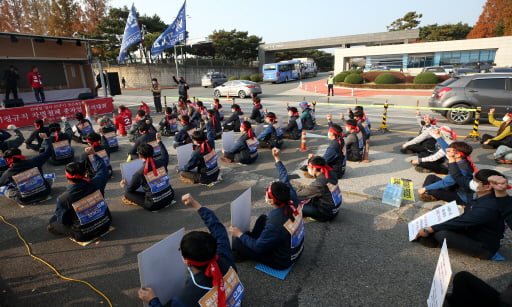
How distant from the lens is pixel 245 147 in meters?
7.60

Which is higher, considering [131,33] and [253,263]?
[131,33]

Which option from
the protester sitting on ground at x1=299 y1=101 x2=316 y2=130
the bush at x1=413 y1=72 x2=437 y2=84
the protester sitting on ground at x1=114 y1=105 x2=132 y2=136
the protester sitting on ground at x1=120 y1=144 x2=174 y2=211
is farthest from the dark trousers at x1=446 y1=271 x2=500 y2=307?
the bush at x1=413 y1=72 x2=437 y2=84

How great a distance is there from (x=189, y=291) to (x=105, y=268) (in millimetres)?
2131

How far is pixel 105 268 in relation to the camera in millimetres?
3734

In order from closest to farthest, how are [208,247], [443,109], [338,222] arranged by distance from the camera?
[208,247] → [338,222] → [443,109]

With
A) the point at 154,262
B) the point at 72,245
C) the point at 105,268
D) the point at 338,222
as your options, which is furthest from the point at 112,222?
the point at 338,222

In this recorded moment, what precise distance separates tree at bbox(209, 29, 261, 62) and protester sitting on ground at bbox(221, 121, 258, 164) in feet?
144

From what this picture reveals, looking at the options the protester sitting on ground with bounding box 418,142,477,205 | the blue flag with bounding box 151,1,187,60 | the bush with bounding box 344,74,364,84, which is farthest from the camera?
the bush with bounding box 344,74,364,84

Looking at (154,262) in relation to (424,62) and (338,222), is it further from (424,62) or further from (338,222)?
(424,62)

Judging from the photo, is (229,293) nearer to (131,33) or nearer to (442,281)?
(442,281)

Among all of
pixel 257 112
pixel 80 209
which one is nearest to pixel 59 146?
pixel 80 209

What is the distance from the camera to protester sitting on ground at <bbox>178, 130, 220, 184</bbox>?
6078 mm

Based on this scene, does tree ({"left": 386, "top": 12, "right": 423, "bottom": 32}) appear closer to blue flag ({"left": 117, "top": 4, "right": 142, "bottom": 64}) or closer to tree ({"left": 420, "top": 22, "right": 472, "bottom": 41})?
tree ({"left": 420, "top": 22, "right": 472, "bottom": 41})

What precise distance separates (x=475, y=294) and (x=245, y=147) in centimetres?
577
